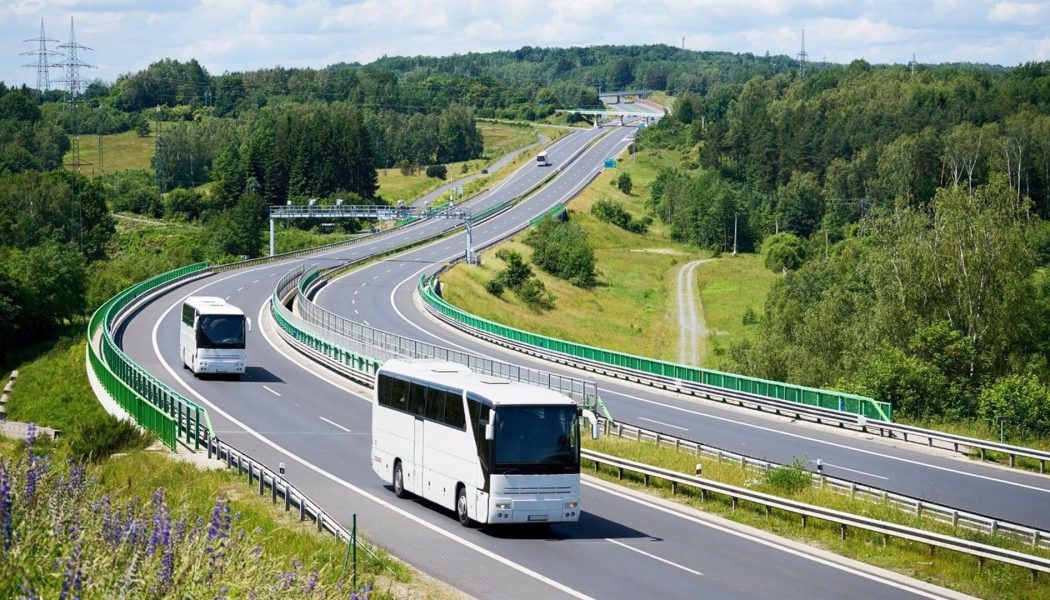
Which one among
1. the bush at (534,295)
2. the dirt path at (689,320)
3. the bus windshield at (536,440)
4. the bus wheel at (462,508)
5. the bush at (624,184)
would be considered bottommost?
the dirt path at (689,320)

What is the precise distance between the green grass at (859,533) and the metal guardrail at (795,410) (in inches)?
322

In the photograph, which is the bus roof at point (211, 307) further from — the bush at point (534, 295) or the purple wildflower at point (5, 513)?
the bush at point (534, 295)

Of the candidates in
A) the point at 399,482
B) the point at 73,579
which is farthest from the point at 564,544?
the point at 73,579

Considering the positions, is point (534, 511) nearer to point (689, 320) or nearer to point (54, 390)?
point (54, 390)

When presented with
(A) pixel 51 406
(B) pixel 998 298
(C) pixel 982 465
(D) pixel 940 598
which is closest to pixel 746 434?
(C) pixel 982 465

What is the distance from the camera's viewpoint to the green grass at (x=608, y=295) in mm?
94125

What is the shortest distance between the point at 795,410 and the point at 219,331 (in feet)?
72.0

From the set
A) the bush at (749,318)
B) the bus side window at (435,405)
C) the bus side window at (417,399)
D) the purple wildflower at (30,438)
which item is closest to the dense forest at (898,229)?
the bush at (749,318)

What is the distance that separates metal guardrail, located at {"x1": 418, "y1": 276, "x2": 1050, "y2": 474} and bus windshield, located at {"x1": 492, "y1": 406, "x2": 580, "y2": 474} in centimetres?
1553

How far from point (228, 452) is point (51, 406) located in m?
34.0

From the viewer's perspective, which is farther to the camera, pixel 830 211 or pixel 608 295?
pixel 830 211

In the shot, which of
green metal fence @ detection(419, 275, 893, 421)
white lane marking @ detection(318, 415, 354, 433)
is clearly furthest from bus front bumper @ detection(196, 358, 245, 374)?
green metal fence @ detection(419, 275, 893, 421)

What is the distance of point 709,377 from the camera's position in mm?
49344

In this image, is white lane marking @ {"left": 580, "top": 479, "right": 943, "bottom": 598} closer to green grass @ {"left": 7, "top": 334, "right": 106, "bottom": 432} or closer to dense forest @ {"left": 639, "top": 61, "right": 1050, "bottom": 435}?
dense forest @ {"left": 639, "top": 61, "right": 1050, "bottom": 435}
